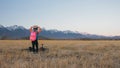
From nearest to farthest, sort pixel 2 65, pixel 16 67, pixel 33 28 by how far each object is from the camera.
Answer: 1. pixel 16 67
2. pixel 2 65
3. pixel 33 28

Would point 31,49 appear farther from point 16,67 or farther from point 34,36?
point 16,67

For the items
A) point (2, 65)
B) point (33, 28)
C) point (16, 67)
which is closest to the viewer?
point (16, 67)

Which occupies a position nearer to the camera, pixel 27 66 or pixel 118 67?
pixel 27 66

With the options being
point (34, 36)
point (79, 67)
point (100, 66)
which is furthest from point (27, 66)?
point (34, 36)

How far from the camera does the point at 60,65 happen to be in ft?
32.4

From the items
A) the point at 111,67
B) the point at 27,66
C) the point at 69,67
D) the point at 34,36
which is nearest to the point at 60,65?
the point at 69,67

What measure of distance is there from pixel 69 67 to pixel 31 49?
10.2 m

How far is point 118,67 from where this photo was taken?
35.6 ft

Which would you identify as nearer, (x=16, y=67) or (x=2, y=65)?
(x=16, y=67)

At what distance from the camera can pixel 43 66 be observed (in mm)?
9633

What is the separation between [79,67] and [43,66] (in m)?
1.24

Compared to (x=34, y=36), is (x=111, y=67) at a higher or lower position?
lower

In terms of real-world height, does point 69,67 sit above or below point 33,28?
below

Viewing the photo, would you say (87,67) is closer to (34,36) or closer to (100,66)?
(100,66)
